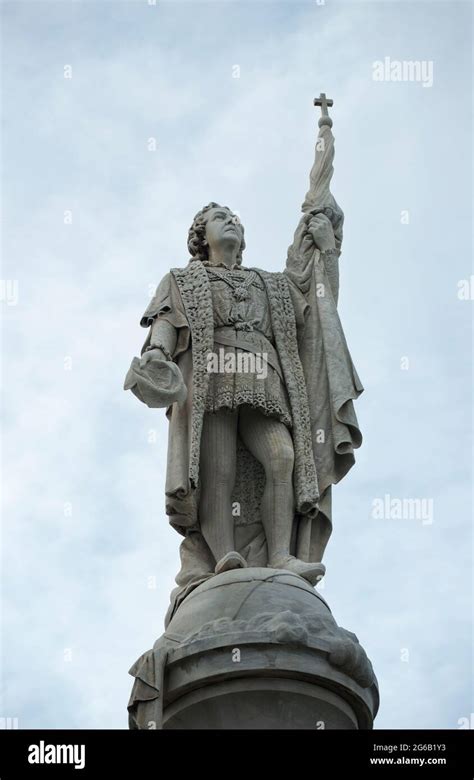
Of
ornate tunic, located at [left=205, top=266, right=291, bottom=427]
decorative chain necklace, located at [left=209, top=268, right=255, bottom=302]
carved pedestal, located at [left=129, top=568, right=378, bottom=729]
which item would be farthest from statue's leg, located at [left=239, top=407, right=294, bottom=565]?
carved pedestal, located at [left=129, top=568, right=378, bottom=729]

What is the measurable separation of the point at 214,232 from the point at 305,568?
415cm

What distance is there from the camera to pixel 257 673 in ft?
41.2

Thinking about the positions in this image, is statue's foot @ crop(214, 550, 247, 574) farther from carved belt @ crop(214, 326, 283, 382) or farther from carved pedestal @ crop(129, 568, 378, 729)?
carved belt @ crop(214, 326, 283, 382)

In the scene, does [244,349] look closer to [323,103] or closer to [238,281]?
[238,281]

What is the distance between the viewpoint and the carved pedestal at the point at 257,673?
12.6 m

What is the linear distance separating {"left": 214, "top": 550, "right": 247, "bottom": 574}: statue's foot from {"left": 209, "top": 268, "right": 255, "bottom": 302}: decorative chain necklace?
2948 mm

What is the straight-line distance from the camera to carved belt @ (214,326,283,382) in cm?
1545

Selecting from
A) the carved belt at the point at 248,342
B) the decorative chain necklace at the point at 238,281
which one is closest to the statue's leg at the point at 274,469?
the carved belt at the point at 248,342

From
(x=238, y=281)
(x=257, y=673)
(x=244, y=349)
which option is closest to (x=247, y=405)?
(x=244, y=349)

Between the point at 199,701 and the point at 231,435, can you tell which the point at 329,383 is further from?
the point at 199,701

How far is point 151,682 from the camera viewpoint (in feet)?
42.0

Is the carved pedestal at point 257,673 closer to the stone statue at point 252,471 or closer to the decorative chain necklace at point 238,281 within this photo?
the stone statue at point 252,471
